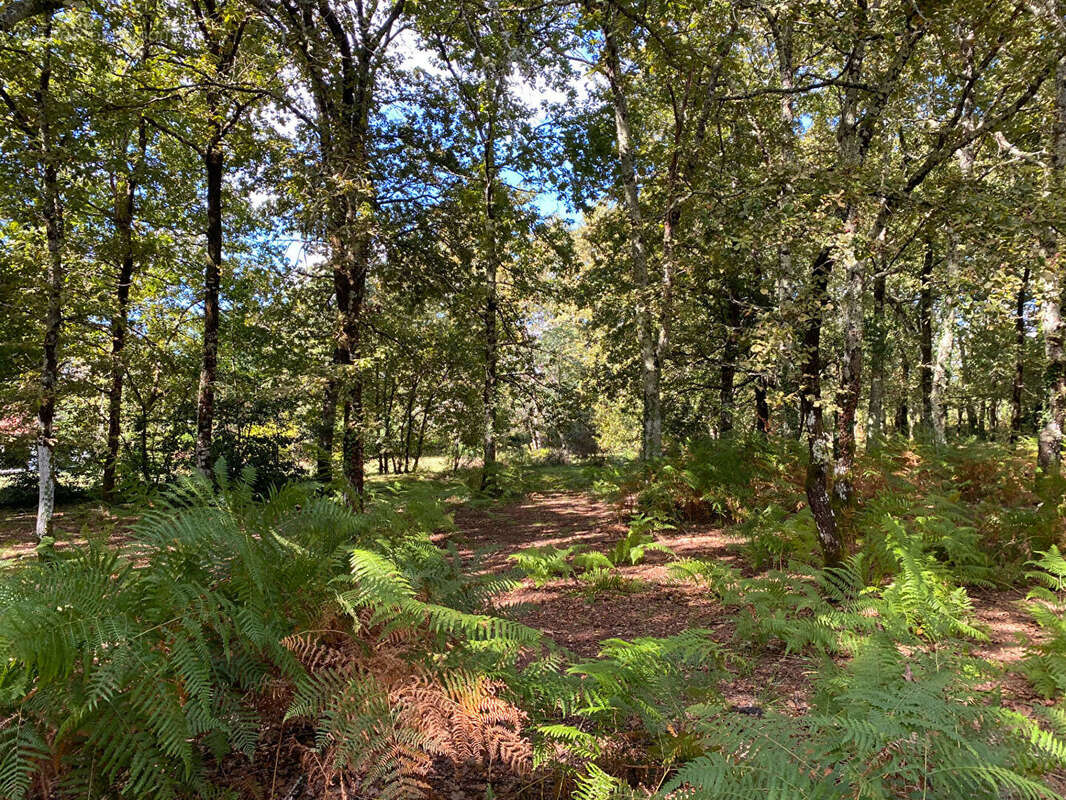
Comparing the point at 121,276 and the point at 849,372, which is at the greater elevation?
the point at 121,276

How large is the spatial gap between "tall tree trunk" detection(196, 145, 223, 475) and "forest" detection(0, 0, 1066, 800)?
65 millimetres

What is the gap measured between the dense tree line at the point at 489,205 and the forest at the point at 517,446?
88 mm

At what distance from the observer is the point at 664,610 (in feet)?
17.2

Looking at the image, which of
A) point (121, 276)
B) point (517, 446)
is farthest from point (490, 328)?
point (121, 276)

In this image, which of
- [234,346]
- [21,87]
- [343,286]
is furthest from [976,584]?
[234,346]

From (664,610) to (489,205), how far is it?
8163 millimetres

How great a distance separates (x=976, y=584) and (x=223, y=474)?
7003 millimetres

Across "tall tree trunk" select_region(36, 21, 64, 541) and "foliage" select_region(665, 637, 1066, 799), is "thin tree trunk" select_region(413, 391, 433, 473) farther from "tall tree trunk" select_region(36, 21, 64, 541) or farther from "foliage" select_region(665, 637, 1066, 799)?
"foliage" select_region(665, 637, 1066, 799)

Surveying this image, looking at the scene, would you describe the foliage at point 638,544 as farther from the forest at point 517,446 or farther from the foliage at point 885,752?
the foliage at point 885,752

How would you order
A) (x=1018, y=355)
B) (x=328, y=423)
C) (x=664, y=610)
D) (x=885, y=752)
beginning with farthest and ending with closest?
1. (x=1018, y=355)
2. (x=328, y=423)
3. (x=664, y=610)
4. (x=885, y=752)

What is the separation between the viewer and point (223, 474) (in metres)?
3.19

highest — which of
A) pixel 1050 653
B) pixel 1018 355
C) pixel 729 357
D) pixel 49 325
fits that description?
pixel 1018 355

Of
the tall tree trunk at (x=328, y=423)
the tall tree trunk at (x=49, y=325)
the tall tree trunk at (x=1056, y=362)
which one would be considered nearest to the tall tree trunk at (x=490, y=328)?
the tall tree trunk at (x=328, y=423)

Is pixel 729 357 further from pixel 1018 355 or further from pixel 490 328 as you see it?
pixel 1018 355
